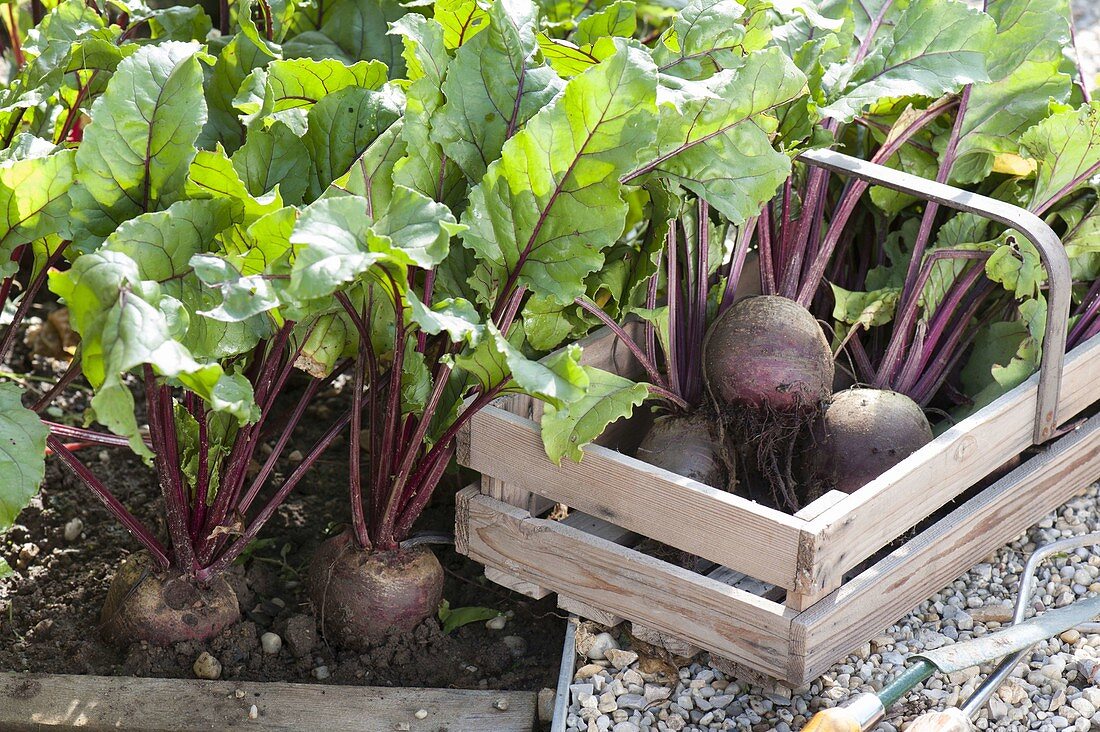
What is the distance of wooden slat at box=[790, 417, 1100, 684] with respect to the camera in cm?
219

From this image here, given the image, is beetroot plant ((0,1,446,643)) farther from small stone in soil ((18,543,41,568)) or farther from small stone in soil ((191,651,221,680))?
small stone in soil ((18,543,41,568))

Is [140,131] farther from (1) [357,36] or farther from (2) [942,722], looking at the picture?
(2) [942,722]

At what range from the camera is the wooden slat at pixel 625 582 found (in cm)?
220

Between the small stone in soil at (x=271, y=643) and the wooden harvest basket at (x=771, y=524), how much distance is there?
0.42m

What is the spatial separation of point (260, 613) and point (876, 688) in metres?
1.26

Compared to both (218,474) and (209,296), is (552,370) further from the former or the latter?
(218,474)

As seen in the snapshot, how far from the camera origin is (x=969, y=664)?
6.98 ft

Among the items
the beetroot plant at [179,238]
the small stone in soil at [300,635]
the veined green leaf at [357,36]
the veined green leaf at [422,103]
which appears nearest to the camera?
the beetroot plant at [179,238]

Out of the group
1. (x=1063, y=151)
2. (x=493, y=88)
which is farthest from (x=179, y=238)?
(x=1063, y=151)

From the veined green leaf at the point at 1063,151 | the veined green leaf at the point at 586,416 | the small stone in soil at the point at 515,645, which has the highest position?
the veined green leaf at the point at 1063,151

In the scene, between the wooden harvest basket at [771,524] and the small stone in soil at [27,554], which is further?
the small stone in soil at [27,554]

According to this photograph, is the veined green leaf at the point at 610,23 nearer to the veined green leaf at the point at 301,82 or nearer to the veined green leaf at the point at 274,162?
the veined green leaf at the point at 301,82

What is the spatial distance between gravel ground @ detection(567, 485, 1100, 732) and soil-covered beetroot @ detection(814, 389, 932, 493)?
1.05 feet

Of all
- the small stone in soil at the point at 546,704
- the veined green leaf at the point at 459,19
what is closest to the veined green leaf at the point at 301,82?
the veined green leaf at the point at 459,19
